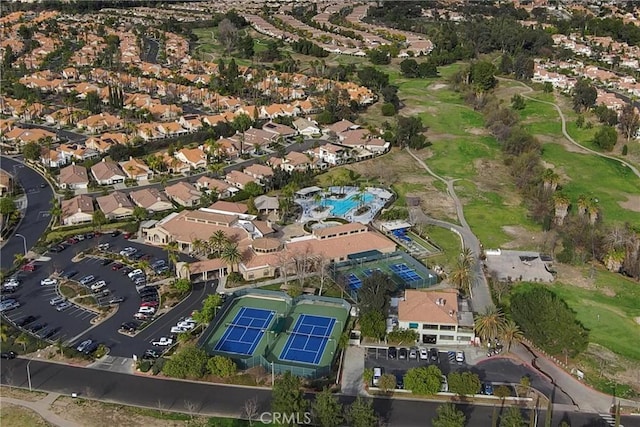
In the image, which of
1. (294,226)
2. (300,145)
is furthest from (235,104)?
(294,226)

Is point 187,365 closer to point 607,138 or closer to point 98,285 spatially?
point 98,285

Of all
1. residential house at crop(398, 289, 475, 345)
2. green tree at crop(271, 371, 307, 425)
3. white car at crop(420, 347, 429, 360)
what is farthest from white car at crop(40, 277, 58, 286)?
white car at crop(420, 347, 429, 360)

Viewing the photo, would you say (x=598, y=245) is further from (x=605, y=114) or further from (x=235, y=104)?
(x=235, y=104)

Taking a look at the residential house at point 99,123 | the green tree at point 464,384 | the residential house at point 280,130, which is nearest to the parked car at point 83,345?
the green tree at point 464,384

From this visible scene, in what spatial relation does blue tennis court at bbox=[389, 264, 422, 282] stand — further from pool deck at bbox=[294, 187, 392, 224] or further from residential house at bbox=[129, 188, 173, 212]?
residential house at bbox=[129, 188, 173, 212]

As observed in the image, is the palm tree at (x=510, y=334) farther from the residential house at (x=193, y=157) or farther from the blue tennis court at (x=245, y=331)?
the residential house at (x=193, y=157)

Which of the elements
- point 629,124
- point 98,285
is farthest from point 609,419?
point 629,124
